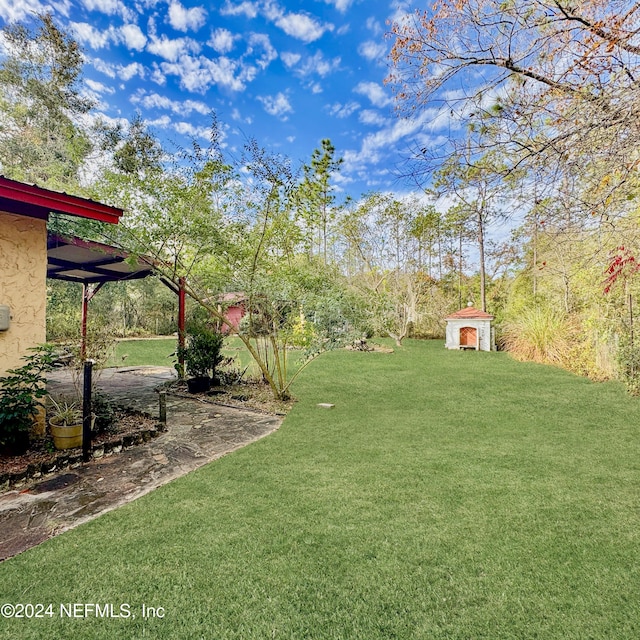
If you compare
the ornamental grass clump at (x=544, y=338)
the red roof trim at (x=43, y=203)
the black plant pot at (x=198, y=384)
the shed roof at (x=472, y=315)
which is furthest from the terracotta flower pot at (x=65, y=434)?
the shed roof at (x=472, y=315)

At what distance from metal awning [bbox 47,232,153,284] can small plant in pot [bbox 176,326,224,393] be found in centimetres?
157

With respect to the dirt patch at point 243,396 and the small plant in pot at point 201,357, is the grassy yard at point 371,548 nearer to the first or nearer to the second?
the dirt patch at point 243,396

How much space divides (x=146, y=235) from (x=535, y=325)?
10.4 meters

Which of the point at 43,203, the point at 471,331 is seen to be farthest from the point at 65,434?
the point at 471,331

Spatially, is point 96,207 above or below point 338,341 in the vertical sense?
above

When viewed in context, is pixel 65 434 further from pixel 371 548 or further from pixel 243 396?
pixel 371 548

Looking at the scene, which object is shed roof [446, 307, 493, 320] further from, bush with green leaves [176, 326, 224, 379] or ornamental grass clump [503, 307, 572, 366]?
bush with green leaves [176, 326, 224, 379]

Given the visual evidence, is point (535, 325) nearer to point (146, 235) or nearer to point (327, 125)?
point (327, 125)

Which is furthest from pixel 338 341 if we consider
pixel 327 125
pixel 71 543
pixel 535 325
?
pixel 327 125

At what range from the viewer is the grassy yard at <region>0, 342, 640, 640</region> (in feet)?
5.47

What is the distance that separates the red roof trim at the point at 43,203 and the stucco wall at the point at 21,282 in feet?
0.41

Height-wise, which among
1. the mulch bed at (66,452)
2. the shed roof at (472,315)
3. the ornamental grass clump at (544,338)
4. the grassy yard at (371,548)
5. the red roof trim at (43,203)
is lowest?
the grassy yard at (371,548)

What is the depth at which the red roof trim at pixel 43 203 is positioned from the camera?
3.17 metres

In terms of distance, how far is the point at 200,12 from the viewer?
325 inches
